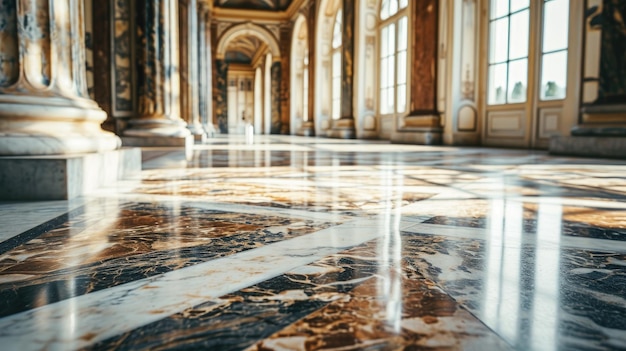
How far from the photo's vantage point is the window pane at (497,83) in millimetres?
8477

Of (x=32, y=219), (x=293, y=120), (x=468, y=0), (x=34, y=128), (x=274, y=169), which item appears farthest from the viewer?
(x=293, y=120)

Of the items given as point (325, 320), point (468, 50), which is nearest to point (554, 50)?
point (468, 50)

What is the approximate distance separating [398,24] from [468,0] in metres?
3.03

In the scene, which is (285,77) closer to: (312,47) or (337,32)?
(312,47)

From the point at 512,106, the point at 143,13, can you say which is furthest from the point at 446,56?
the point at 143,13

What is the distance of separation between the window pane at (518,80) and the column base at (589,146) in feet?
6.93

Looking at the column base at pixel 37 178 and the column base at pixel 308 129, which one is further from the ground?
the column base at pixel 308 129

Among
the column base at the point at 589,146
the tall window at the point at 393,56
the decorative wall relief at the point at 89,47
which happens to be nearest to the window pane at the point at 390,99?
the tall window at the point at 393,56

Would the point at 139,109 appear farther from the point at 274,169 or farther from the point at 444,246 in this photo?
the point at 444,246

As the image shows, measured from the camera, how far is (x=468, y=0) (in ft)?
29.5

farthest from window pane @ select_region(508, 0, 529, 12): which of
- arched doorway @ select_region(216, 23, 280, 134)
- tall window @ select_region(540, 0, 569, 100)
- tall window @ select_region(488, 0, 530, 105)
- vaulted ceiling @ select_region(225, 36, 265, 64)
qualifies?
arched doorway @ select_region(216, 23, 280, 134)

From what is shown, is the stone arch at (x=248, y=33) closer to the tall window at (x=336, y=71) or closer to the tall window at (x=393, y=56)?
the tall window at (x=336, y=71)

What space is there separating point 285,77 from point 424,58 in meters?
13.5

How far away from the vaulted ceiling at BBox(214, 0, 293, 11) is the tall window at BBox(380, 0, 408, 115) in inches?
391
